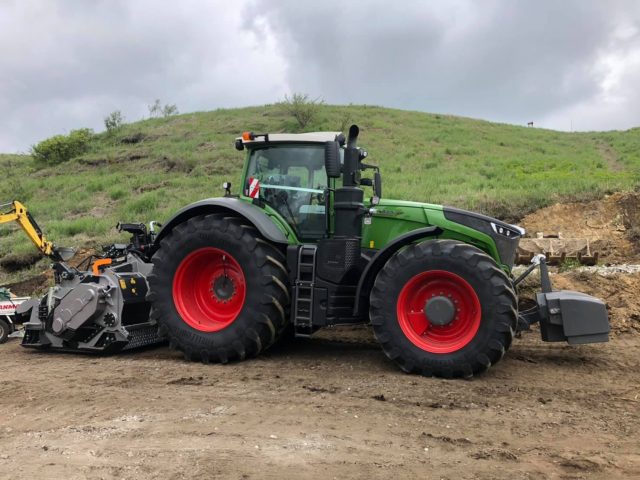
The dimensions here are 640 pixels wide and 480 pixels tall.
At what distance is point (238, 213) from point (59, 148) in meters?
26.0

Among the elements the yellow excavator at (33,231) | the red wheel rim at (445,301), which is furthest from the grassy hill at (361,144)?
the red wheel rim at (445,301)

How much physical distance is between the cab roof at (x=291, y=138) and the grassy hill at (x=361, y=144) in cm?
715

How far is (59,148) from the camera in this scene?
28672 mm

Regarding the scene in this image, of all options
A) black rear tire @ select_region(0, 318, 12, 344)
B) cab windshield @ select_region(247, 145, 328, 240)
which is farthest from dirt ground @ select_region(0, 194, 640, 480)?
black rear tire @ select_region(0, 318, 12, 344)

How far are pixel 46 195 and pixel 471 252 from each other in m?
20.7

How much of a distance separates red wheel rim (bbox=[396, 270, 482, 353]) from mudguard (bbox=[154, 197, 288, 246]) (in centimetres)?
151

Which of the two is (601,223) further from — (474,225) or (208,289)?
(208,289)

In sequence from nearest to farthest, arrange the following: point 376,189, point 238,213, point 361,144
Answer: point 376,189, point 238,213, point 361,144

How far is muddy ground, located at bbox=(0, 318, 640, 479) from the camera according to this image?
11.6 ft

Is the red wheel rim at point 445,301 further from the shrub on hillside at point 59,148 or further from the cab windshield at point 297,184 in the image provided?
the shrub on hillside at point 59,148

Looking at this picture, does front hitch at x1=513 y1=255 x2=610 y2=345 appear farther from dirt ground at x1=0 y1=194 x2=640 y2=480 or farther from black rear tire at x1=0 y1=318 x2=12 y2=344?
black rear tire at x1=0 y1=318 x2=12 y2=344

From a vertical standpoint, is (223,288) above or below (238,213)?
below

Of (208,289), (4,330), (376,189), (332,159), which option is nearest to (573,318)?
(376,189)

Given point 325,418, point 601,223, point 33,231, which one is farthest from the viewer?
point 601,223
